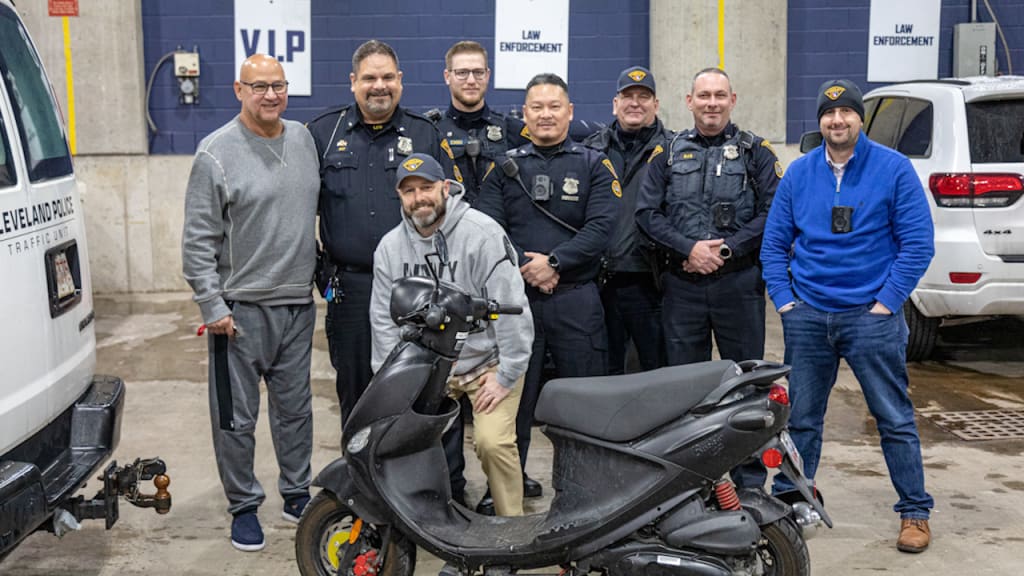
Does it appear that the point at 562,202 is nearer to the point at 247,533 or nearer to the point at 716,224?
the point at 716,224

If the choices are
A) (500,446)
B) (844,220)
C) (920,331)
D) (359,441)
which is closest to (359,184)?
(500,446)

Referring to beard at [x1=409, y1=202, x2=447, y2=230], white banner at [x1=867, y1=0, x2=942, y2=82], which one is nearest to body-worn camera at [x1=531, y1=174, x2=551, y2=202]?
beard at [x1=409, y1=202, x2=447, y2=230]

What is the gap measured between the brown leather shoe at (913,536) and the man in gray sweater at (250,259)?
246 cm

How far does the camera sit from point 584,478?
3912 mm

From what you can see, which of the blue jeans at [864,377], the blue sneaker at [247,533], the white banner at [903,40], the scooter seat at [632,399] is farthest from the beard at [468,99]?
the white banner at [903,40]

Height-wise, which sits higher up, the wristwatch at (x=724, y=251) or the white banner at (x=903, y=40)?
the white banner at (x=903, y=40)

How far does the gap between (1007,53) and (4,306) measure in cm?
956

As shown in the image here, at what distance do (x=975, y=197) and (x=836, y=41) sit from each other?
13.8ft

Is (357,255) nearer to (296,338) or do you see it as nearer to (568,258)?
(296,338)

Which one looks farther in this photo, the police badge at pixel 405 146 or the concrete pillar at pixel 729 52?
the concrete pillar at pixel 729 52

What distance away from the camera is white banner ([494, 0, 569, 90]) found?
34.9 feet

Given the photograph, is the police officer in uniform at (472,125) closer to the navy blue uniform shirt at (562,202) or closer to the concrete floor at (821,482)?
the navy blue uniform shirt at (562,202)

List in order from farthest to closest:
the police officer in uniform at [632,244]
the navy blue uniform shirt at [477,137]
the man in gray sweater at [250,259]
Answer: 1. the navy blue uniform shirt at [477,137]
2. the police officer in uniform at [632,244]
3. the man in gray sweater at [250,259]

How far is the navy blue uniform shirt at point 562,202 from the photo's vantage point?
16.9 ft
